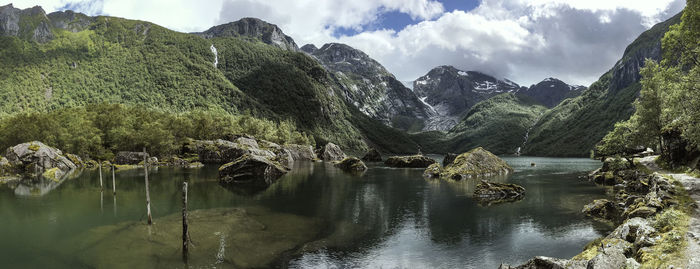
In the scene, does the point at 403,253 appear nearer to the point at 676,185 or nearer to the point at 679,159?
the point at 676,185

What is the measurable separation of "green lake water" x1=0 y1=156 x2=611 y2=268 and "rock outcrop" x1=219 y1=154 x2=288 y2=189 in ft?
46.4

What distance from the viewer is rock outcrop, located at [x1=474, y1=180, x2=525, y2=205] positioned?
156ft

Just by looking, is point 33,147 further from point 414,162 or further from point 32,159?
point 414,162

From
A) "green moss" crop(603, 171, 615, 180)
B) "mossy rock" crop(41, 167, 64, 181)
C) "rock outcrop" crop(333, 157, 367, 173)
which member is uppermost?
"mossy rock" crop(41, 167, 64, 181)

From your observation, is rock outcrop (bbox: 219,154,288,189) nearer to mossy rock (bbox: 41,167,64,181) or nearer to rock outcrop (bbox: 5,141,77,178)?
mossy rock (bbox: 41,167,64,181)

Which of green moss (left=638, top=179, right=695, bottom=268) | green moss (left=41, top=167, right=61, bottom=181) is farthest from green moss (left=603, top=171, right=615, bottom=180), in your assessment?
green moss (left=41, top=167, right=61, bottom=181)

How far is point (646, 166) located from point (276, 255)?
59868mm

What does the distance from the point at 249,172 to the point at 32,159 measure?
162 ft

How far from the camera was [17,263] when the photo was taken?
2219cm

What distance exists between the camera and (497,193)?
49.9 m

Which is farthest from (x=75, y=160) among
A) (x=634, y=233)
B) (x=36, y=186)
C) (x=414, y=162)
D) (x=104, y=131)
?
(x=634, y=233)

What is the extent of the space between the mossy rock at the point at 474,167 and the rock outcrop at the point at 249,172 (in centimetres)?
3690

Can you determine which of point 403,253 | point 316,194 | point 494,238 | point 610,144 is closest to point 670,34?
point 494,238

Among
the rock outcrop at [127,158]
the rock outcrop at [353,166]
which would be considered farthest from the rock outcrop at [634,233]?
the rock outcrop at [127,158]
